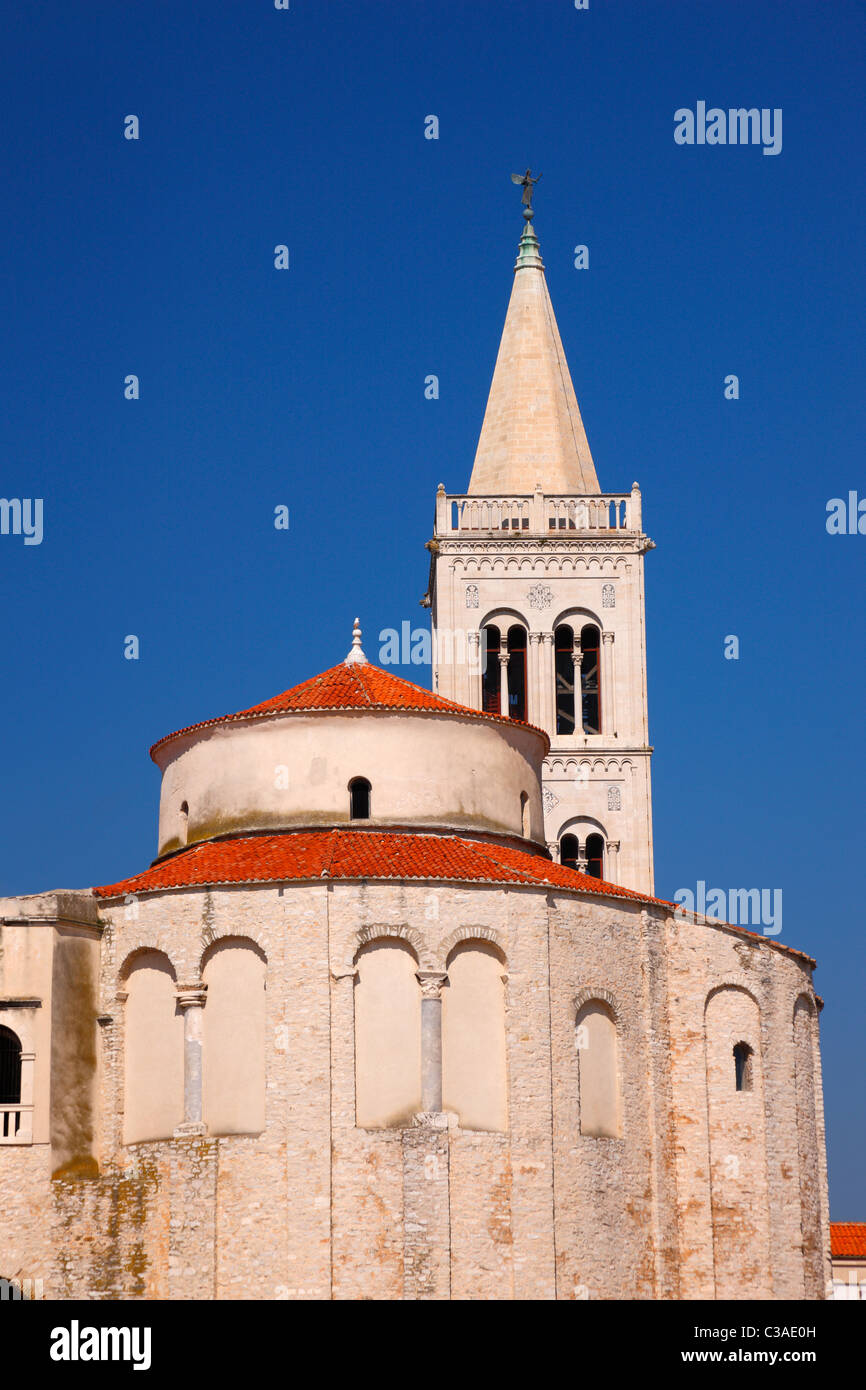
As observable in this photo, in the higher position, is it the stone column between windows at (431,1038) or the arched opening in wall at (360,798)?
the arched opening in wall at (360,798)

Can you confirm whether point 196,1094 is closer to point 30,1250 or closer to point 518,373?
point 30,1250

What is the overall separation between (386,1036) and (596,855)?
25227 millimetres

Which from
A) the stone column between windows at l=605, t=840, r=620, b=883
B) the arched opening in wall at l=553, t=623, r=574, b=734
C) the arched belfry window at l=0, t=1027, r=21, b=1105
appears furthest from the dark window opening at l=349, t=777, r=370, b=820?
the arched opening in wall at l=553, t=623, r=574, b=734

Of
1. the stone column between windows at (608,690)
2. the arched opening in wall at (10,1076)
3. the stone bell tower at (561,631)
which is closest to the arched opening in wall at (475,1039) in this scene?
the arched opening in wall at (10,1076)

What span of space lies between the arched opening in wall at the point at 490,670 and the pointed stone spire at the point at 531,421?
4.74 m

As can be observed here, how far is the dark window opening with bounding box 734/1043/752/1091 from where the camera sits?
149 feet

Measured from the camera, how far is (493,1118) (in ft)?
135

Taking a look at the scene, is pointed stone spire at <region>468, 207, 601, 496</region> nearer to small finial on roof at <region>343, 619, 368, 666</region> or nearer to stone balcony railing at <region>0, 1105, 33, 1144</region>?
small finial on roof at <region>343, 619, 368, 666</region>

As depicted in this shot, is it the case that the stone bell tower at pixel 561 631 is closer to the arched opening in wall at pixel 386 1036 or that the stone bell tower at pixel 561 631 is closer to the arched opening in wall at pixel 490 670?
the arched opening in wall at pixel 490 670

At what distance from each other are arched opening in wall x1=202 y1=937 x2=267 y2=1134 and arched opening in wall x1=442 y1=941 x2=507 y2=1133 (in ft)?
11.6

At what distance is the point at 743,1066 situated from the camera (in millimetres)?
45750

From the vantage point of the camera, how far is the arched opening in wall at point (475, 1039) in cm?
4109

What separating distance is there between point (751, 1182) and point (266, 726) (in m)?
13.8
